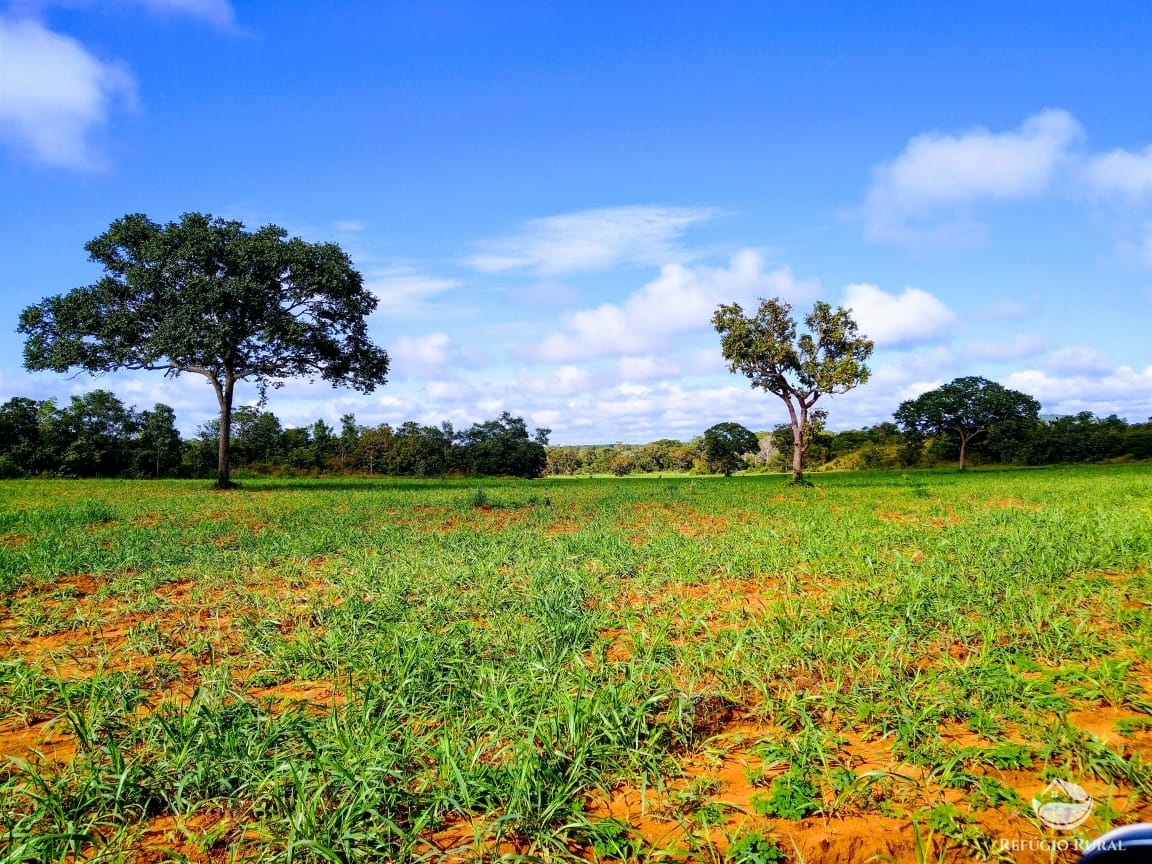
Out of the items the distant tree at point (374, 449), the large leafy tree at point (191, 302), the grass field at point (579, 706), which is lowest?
the grass field at point (579, 706)

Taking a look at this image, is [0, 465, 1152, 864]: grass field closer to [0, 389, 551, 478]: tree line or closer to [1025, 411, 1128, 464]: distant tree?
[0, 389, 551, 478]: tree line

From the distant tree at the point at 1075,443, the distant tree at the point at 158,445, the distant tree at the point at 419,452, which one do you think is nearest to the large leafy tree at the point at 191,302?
the distant tree at the point at 158,445

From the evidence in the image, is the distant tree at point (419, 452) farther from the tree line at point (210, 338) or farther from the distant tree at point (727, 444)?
the distant tree at point (727, 444)

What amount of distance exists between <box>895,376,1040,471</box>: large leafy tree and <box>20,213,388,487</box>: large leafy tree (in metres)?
59.5

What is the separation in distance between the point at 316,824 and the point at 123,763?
4.39 ft

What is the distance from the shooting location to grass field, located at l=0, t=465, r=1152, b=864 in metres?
2.77

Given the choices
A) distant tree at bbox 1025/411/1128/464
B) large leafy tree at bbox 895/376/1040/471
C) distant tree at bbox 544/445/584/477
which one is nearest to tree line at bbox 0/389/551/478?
distant tree at bbox 544/445/584/477

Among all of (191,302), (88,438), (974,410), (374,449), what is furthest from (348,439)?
(974,410)

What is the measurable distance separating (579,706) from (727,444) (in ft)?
240

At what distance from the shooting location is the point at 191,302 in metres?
25.8

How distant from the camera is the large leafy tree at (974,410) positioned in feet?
202

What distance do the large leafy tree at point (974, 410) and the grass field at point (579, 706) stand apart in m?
62.8

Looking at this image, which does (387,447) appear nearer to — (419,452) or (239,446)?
(419,452)

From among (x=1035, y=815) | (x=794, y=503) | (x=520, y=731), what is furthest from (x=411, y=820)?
(x=794, y=503)
